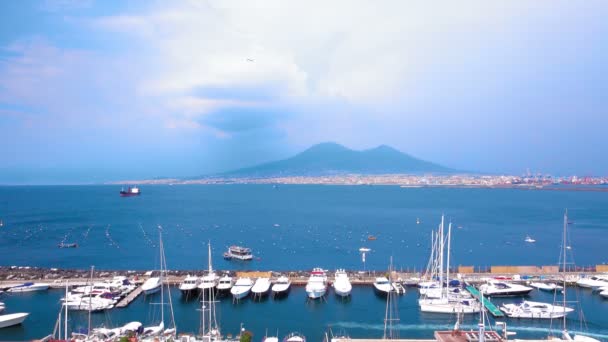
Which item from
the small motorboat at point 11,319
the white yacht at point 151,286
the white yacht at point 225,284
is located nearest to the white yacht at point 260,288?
the white yacht at point 225,284

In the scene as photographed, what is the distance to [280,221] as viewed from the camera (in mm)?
51750

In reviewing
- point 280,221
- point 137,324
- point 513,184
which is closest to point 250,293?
point 137,324

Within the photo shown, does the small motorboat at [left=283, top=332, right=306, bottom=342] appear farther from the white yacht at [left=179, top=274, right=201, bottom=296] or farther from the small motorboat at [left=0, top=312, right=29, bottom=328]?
the small motorboat at [left=0, top=312, right=29, bottom=328]

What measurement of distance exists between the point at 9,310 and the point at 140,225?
29757mm

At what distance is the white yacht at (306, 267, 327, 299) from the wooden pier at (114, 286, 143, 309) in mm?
8203

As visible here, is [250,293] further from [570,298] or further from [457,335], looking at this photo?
[570,298]

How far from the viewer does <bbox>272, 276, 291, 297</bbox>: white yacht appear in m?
21.1

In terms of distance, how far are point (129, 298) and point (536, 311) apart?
17.8 metres

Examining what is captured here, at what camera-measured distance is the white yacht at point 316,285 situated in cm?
2064

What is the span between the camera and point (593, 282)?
72.3 ft

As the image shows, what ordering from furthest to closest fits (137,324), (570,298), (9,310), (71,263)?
(71,263) < (570,298) < (9,310) < (137,324)

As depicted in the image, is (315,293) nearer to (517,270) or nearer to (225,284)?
(225,284)

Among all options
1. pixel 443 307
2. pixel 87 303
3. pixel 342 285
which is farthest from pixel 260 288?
pixel 443 307

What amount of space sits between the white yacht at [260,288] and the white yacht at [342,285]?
132 inches
